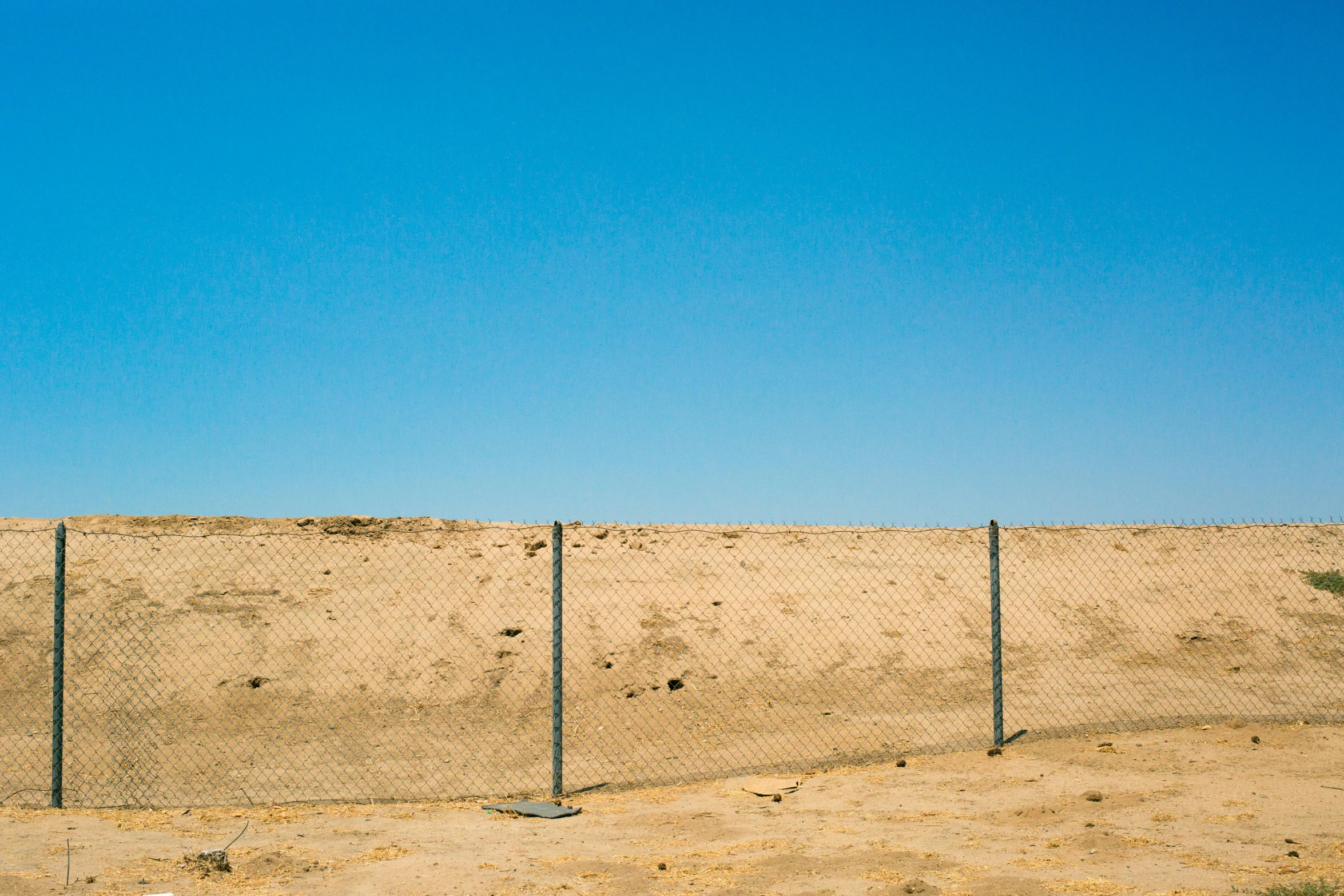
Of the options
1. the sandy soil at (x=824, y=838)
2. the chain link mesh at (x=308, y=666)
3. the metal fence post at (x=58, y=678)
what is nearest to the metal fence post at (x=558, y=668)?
the sandy soil at (x=824, y=838)

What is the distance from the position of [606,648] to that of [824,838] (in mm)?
7160

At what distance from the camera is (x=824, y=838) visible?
22.0 ft

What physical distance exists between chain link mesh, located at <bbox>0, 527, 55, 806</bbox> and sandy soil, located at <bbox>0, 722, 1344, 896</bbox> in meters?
2.86

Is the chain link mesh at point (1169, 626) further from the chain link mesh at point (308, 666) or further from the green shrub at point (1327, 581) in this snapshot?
the chain link mesh at point (308, 666)

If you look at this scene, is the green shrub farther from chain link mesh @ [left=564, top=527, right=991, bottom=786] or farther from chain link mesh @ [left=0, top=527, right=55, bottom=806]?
chain link mesh @ [left=0, top=527, right=55, bottom=806]

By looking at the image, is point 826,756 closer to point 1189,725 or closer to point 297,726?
point 1189,725

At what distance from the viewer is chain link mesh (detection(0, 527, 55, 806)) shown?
10.0 metres

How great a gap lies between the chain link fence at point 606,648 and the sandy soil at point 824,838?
3.65 feet

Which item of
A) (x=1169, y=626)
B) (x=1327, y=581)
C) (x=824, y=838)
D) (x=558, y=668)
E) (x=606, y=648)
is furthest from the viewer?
(x=1327, y=581)

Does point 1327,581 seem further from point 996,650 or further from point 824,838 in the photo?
point 824,838

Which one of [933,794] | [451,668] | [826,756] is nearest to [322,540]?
[451,668]

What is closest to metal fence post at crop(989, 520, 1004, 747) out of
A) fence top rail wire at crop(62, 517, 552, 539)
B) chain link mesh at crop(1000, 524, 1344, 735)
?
chain link mesh at crop(1000, 524, 1344, 735)

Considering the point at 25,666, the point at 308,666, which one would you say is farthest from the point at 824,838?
the point at 25,666

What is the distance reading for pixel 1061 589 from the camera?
53.5ft
